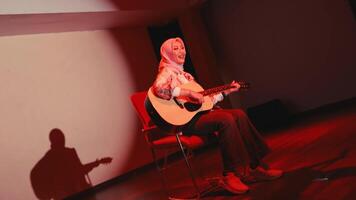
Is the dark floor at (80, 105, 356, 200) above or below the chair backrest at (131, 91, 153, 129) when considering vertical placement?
below

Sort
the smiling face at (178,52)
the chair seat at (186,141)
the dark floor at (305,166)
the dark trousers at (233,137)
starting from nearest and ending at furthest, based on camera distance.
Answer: the dark floor at (305,166)
the dark trousers at (233,137)
the chair seat at (186,141)
the smiling face at (178,52)

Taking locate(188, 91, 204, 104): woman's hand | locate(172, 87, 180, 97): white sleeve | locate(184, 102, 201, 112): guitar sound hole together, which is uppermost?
locate(172, 87, 180, 97): white sleeve

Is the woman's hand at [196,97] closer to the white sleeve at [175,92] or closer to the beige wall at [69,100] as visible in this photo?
the white sleeve at [175,92]

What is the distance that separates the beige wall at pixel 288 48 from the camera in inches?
177

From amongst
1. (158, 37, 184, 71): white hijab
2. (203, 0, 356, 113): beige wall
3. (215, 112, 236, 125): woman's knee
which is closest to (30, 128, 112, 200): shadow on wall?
(158, 37, 184, 71): white hijab

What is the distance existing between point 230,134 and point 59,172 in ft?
8.92

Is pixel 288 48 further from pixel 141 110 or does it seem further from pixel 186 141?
pixel 186 141

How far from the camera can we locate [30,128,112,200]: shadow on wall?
3.99m

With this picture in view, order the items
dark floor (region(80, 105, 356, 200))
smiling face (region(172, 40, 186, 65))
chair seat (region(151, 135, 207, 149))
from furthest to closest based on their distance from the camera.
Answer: smiling face (region(172, 40, 186, 65)), chair seat (region(151, 135, 207, 149)), dark floor (region(80, 105, 356, 200))

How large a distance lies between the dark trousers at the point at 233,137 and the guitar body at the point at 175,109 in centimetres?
7

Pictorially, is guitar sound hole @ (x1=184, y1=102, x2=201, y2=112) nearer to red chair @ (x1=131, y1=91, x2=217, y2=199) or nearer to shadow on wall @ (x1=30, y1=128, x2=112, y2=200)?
red chair @ (x1=131, y1=91, x2=217, y2=199)

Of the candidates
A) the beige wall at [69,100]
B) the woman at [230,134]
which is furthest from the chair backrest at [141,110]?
the beige wall at [69,100]

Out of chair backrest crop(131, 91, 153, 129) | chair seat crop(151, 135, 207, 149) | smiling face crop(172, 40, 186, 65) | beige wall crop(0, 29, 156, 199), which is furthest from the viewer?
beige wall crop(0, 29, 156, 199)

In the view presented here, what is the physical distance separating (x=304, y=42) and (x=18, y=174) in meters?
4.02
